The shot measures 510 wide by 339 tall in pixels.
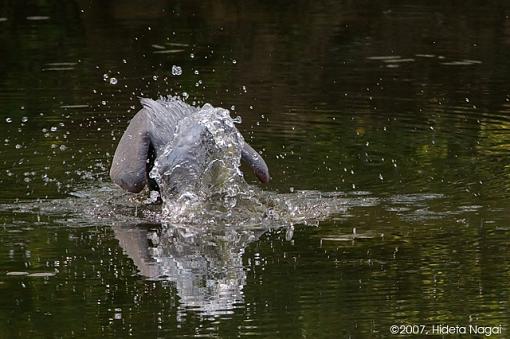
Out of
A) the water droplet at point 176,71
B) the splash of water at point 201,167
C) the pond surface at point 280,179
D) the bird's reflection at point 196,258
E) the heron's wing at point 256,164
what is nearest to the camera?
the pond surface at point 280,179

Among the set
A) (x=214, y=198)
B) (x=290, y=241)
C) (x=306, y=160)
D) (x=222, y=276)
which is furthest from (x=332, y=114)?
(x=222, y=276)

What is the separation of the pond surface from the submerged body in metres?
0.28

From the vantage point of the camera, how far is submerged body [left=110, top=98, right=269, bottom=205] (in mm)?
10875

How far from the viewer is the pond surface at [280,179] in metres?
8.21

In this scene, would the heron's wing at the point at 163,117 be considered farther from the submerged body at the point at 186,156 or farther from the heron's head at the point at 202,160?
the heron's head at the point at 202,160

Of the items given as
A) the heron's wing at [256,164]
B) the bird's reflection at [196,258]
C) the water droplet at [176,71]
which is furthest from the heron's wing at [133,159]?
the water droplet at [176,71]

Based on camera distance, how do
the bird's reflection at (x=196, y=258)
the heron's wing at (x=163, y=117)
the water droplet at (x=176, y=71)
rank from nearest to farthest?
1. the bird's reflection at (x=196, y=258)
2. the heron's wing at (x=163, y=117)
3. the water droplet at (x=176, y=71)

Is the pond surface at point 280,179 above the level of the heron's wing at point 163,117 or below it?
below

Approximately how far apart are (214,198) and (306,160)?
5.50ft

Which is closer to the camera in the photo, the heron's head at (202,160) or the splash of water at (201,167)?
the splash of water at (201,167)

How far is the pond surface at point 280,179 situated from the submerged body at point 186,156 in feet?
0.93

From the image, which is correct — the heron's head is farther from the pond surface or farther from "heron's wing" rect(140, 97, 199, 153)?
the pond surface

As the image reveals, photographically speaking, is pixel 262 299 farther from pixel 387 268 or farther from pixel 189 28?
pixel 189 28

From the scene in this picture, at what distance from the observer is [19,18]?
875 inches
